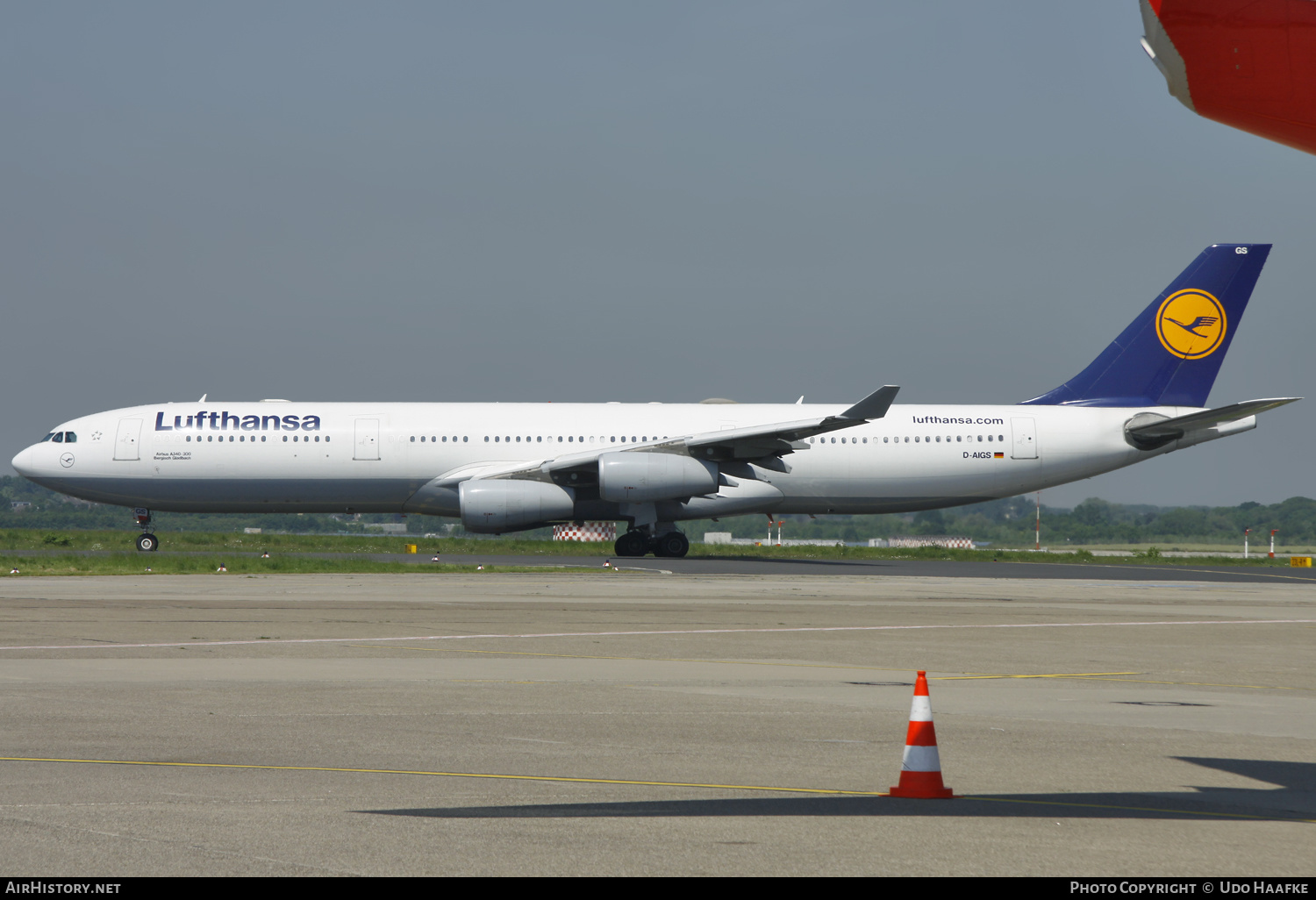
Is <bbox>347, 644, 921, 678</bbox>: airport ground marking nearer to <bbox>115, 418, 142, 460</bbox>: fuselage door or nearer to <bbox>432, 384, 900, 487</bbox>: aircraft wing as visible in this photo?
<bbox>432, 384, 900, 487</bbox>: aircraft wing

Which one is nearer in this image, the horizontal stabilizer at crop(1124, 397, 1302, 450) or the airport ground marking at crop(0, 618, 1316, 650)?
the airport ground marking at crop(0, 618, 1316, 650)

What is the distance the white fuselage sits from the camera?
109ft

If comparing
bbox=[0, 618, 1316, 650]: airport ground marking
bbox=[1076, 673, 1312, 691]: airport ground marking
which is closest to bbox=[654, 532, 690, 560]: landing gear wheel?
bbox=[0, 618, 1316, 650]: airport ground marking

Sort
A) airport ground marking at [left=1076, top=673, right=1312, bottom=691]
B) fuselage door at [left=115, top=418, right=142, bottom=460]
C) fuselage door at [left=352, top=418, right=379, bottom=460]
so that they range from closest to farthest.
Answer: airport ground marking at [left=1076, top=673, right=1312, bottom=691] → fuselage door at [left=115, top=418, right=142, bottom=460] → fuselage door at [left=352, top=418, right=379, bottom=460]

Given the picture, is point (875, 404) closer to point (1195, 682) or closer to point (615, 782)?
point (1195, 682)

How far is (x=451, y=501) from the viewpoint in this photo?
34062 millimetres

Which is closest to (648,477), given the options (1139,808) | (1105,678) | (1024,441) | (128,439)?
(1024,441)

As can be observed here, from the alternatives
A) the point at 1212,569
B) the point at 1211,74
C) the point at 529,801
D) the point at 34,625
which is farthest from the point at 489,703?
the point at 1212,569

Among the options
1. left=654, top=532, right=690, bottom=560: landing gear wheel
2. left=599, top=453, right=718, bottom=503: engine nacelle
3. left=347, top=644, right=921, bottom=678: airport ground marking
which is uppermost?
left=599, top=453, right=718, bottom=503: engine nacelle

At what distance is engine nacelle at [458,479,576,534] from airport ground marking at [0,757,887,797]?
2382cm

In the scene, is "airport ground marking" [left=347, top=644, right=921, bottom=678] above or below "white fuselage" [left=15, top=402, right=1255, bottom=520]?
below

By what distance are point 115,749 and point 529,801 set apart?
2.97m

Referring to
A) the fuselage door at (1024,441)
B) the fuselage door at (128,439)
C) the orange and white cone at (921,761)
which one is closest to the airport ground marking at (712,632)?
the orange and white cone at (921,761)
